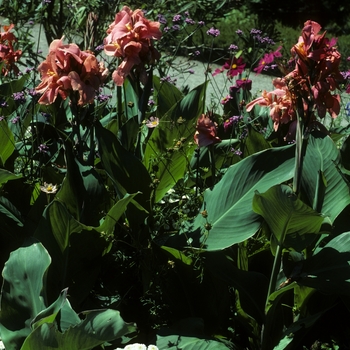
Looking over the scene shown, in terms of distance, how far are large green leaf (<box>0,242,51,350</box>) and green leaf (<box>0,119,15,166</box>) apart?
612mm

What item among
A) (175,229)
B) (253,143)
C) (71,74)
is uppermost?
(71,74)

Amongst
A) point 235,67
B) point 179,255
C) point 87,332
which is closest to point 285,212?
point 179,255

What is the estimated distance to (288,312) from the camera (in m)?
2.29

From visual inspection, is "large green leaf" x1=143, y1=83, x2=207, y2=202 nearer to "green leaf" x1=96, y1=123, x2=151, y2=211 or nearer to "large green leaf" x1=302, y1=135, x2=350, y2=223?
"green leaf" x1=96, y1=123, x2=151, y2=211

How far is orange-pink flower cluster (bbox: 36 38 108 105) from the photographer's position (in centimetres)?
207

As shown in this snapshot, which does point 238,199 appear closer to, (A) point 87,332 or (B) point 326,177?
(B) point 326,177

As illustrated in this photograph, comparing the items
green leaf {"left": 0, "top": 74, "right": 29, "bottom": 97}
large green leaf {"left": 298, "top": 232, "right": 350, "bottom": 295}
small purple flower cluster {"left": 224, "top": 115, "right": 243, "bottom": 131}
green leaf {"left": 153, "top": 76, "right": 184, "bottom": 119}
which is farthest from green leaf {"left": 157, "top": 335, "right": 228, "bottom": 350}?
green leaf {"left": 0, "top": 74, "right": 29, "bottom": 97}

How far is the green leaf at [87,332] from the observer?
5.81 feet

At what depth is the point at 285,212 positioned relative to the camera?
188cm

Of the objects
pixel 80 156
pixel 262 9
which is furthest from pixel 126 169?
pixel 262 9

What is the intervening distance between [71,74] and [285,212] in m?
0.77

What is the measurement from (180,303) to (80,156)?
60cm

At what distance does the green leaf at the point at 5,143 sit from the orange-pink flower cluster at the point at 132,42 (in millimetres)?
512

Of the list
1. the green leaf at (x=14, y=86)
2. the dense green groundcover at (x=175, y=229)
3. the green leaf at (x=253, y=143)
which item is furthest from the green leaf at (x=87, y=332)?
the green leaf at (x=14, y=86)
